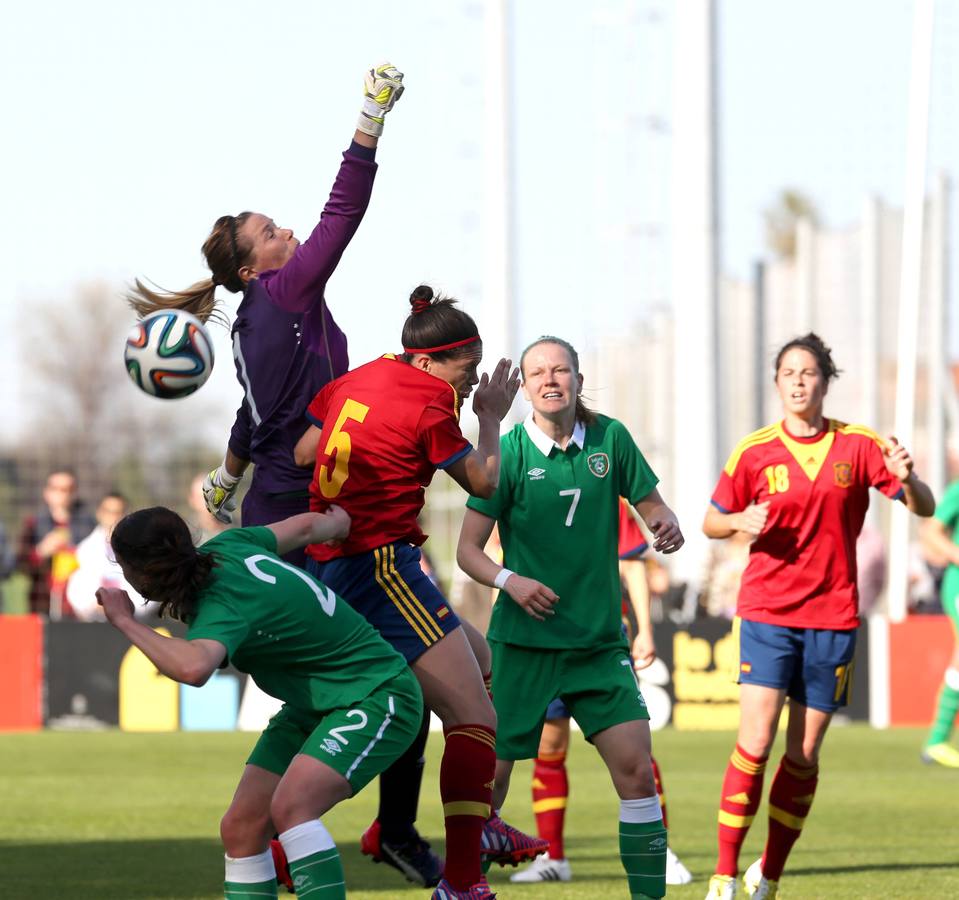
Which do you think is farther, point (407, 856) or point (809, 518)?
point (809, 518)

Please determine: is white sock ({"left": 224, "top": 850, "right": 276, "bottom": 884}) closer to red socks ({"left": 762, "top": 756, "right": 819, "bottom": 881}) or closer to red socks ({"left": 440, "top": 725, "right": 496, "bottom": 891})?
red socks ({"left": 440, "top": 725, "right": 496, "bottom": 891})

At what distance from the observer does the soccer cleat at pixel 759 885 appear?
7730mm

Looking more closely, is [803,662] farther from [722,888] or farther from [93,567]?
[93,567]

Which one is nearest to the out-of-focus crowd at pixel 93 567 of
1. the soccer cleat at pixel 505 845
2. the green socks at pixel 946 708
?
the green socks at pixel 946 708

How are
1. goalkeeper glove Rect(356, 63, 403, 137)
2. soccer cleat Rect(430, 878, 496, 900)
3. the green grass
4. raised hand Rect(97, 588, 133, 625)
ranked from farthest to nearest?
1. the green grass
2. goalkeeper glove Rect(356, 63, 403, 137)
3. soccer cleat Rect(430, 878, 496, 900)
4. raised hand Rect(97, 588, 133, 625)

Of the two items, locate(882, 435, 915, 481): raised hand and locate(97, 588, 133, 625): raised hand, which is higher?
locate(882, 435, 915, 481): raised hand

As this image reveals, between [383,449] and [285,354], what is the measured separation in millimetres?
737

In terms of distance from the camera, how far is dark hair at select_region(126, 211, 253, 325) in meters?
7.15

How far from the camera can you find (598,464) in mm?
7281

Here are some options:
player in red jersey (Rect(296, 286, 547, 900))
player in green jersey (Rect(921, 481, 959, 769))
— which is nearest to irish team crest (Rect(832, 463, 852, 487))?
player in red jersey (Rect(296, 286, 547, 900))

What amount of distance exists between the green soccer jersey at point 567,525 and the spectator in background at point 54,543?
10.7 meters

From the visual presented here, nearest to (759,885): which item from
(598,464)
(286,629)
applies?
(598,464)

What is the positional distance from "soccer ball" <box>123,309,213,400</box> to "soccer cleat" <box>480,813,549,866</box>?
76.5 inches

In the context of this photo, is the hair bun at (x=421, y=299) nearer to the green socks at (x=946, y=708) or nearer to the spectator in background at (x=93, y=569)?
the green socks at (x=946, y=708)
